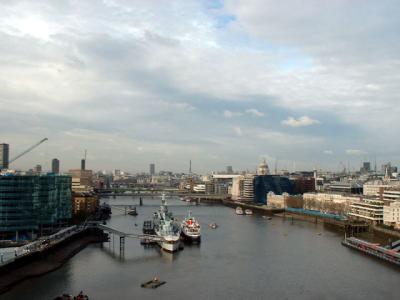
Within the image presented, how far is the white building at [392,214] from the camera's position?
114ft

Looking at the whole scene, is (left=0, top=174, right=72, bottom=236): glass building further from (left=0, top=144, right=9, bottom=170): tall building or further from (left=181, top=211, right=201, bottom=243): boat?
(left=0, top=144, right=9, bottom=170): tall building

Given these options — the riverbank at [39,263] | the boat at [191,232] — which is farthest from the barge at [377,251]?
the riverbank at [39,263]

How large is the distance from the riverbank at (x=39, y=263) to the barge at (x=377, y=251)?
15.2m

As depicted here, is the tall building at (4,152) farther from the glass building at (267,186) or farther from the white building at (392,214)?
the white building at (392,214)

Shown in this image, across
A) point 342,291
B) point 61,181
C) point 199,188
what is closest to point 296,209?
point 61,181

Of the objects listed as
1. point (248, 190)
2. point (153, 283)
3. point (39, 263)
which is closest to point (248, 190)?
point (248, 190)

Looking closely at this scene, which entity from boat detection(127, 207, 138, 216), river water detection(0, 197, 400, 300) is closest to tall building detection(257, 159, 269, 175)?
boat detection(127, 207, 138, 216)

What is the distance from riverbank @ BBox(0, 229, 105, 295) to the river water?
37cm

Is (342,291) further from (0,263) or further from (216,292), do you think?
(0,263)

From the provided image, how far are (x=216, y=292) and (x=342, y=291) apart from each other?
4652mm

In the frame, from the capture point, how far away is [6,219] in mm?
25734

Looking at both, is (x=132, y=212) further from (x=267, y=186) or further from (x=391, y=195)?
(x=391, y=195)

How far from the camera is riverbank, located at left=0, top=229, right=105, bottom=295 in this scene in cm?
1853

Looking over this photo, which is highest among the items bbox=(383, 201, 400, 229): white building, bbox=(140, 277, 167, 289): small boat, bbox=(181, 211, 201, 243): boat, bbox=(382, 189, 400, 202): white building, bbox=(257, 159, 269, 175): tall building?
bbox=(257, 159, 269, 175): tall building
